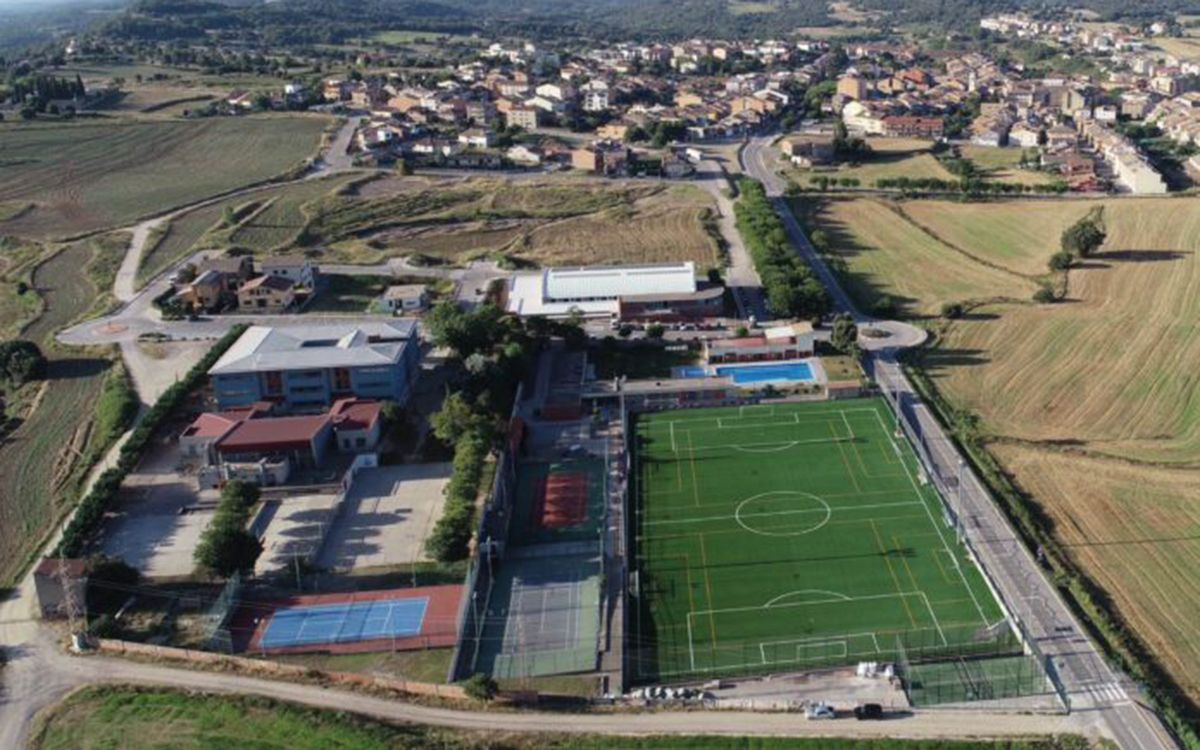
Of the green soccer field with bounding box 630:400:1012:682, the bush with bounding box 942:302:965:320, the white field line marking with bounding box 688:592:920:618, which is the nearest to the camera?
the green soccer field with bounding box 630:400:1012:682

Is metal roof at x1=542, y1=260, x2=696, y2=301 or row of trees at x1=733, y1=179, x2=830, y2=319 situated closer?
row of trees at x1=733, y1=179, x2=830, y2=319

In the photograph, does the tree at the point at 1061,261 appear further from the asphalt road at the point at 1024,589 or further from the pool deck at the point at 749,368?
the pool deck at the point at 749,368

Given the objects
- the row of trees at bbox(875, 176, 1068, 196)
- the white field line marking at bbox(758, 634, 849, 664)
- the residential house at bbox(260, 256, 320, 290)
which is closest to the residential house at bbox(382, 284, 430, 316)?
the residential house at bbox(260, 256, 320, 290)

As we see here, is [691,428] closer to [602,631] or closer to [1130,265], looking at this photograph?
[602,631]

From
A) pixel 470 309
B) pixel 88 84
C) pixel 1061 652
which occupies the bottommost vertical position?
pixel 1061 652

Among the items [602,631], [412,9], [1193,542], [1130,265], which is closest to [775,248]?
[1130,265]

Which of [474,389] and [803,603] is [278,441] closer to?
[474,389]

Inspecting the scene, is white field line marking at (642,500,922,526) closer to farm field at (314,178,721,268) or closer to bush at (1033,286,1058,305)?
bush at (1033,286,1058,305)

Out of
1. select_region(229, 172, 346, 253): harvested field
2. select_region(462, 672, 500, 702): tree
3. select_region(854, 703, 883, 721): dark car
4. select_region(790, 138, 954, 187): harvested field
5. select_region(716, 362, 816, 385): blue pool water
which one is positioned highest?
select_region(229, 172, 346, 253): harvested field
